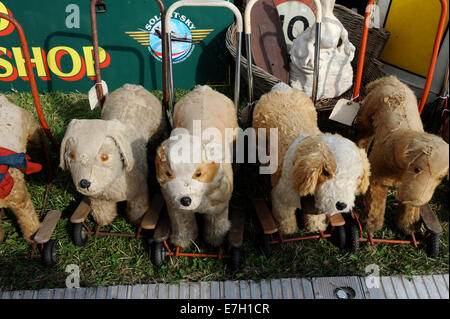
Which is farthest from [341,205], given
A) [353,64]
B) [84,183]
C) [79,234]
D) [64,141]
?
[353,64]

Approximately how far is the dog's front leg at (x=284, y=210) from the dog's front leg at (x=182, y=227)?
554mm

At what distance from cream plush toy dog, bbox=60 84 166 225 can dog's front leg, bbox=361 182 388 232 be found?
1.55m

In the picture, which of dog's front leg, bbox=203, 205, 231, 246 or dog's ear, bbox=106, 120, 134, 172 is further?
dog's front leg, bbox=203, 205, 231, 246

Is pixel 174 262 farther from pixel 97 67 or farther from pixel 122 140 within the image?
pixel 97 67

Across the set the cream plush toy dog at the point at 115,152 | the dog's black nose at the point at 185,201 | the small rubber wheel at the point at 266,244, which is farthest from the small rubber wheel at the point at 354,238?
the cream plush toy dog at the point at 115,152

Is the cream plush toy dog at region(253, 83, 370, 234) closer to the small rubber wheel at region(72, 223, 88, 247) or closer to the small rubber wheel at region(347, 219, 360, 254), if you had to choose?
the small rubber wheel at region(347, 219, 360, 254)

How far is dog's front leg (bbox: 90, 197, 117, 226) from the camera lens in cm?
243

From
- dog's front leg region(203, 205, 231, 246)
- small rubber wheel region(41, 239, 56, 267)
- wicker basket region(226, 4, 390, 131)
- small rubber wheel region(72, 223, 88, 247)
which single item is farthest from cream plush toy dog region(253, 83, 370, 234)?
small rubber wheel region(41, 239, 56, 267)

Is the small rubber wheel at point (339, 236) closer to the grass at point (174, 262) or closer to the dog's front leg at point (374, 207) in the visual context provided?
the grass at point (174, 262)

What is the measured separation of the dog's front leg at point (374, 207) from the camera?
7.71 feet

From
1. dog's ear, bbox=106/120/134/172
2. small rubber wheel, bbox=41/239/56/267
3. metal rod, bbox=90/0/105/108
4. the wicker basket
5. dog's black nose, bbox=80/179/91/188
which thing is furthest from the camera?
the wicker basket

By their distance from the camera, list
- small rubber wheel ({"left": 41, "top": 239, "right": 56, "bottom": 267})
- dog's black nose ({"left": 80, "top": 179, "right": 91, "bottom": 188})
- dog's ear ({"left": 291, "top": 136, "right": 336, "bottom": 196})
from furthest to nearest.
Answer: small rubber wheel ({"left": 41, "top": 239, "right": 56, "bottom": 267}) → dog's black nose ({"left": 80, "top": 179, "right": 91, "bottom": 188}) → dog's ear ({"left": 291, "top": 136, "right": 336, "bottom": 196})

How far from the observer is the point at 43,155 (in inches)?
111

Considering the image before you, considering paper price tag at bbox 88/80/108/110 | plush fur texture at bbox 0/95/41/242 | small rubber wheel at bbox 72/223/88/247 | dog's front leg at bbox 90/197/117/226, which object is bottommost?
small rubber wheel at bbox 72/223/88/247
